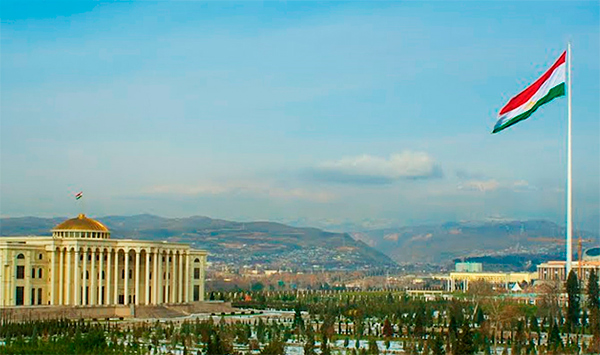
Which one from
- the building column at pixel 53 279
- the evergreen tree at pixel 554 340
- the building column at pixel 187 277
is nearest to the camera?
the evergreen tree at pixel 554 340

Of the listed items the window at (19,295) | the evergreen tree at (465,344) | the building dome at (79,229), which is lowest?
the evergreen tree at (465,344)

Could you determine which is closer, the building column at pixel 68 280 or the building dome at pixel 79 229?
the building column at pixel 68 280

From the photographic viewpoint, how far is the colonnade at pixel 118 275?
69.5 metres

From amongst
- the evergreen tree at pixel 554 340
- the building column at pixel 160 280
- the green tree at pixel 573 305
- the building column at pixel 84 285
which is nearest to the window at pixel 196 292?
the building column at pixel 160 280

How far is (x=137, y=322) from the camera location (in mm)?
65688

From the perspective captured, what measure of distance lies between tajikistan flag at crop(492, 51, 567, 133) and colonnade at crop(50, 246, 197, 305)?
142 ft

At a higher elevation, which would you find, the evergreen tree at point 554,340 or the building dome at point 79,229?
the building dome at point 79,229

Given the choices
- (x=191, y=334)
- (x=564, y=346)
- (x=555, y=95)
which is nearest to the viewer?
(x=555, y=95)

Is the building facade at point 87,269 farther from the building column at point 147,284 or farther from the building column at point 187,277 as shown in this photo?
the building column at point 187,277

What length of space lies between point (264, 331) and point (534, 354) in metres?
16.3

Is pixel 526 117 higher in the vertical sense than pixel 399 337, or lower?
higher

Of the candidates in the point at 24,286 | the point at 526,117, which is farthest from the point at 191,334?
the point at 526,117

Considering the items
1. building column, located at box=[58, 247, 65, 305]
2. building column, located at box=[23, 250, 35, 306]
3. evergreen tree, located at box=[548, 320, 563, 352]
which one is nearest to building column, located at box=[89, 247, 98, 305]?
building column, located at box=[58, 247, 65, 305]

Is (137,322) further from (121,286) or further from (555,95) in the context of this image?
(555,95)
